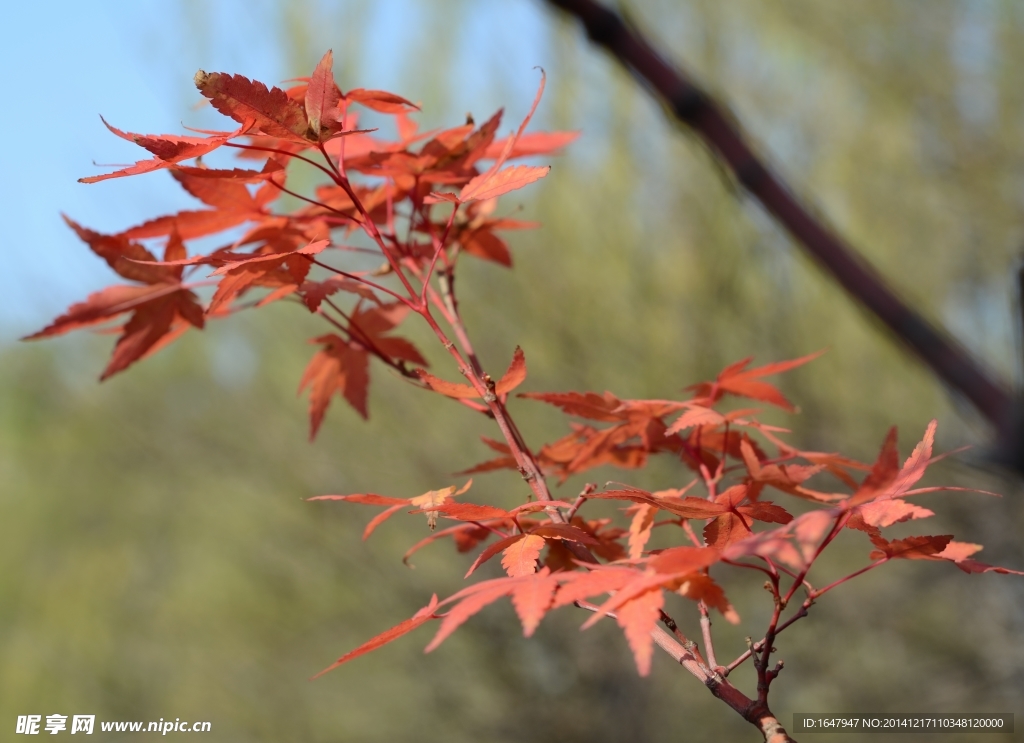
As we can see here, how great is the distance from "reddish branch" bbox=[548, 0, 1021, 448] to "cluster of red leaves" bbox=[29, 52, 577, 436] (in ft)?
0.39

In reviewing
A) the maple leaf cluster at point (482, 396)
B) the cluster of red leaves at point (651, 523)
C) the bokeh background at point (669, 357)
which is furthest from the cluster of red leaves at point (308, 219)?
the bokeh background at point (669, 357)

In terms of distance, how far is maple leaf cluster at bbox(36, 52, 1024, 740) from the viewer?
42 centimetres

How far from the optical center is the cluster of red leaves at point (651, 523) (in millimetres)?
390

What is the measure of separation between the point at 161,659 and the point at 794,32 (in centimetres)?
494

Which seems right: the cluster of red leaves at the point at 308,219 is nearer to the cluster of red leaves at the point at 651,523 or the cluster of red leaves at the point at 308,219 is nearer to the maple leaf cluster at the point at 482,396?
the maple leaf cluster at the point at 482,396

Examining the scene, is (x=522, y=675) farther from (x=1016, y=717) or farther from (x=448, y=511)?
(x=448, y=511)

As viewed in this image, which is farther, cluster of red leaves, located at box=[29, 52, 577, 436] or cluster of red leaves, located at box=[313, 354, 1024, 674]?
cluster of red leaves, located at box=[29, 52, 577, 436]

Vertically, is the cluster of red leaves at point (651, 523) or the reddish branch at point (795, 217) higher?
the reddish branch at point (795, 217)

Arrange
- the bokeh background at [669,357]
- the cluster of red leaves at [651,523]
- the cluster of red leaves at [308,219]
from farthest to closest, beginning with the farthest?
the bokeh background at [669,357] → the cluster of red leaves at [308,219] → the cluster of red leaves at [651,523]

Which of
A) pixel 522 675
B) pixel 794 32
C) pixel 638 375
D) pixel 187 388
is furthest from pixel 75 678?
pixel 794 32

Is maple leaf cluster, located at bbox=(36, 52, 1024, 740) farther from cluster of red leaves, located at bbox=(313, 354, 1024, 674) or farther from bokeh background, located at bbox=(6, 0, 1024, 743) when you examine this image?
bokeh background, located at bbox=(6, 0, 1024, 743)

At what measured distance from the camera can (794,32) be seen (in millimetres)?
3404

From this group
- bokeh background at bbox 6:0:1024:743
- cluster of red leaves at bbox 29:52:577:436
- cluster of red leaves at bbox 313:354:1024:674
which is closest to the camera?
cluster of red leaves at bbox 313:354:1024:674

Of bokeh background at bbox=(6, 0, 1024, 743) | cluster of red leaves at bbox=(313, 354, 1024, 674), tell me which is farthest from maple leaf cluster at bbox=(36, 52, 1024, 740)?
bokeh background at bbox=(6, 0, 1024, 743)
